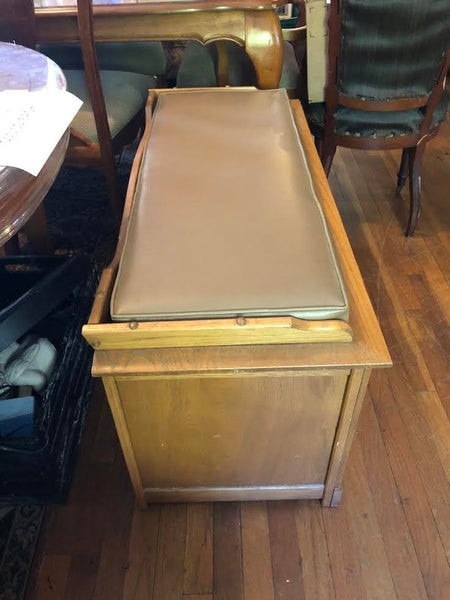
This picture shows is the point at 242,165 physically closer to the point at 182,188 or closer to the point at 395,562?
the point at 182,188

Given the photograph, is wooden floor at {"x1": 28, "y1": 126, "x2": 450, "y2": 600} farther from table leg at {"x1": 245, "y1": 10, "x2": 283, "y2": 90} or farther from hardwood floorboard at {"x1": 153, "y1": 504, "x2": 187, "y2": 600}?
table leg at {"x1": 245, "y1": 10, "x2": 283, "y2": 90}

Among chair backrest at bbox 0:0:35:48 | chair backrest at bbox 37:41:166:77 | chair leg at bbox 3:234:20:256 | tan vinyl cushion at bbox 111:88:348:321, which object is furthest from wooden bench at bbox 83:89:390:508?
chair backrest at bbox 37:41:166:77

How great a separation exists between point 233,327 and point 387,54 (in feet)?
3.53

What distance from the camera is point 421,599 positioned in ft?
3.09

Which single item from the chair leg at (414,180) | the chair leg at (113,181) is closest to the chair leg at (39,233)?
the chair leg at (113,181)

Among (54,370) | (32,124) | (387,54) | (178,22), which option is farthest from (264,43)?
(54,370)

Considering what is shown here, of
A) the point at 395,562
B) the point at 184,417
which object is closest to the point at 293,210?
the point at 184,417

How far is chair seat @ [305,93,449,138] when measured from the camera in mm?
1555

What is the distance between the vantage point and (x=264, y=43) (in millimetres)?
1311

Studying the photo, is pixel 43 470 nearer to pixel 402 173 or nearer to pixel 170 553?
pixel 170 553

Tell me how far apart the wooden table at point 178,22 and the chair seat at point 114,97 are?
0.66 feet

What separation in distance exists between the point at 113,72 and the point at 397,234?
3.68 ft

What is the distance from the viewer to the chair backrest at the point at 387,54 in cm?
132

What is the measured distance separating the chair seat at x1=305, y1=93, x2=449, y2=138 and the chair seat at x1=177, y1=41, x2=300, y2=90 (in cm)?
31
